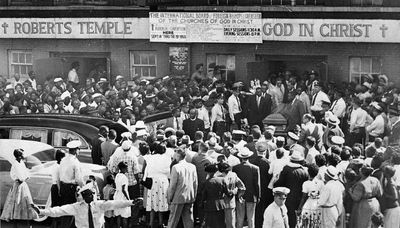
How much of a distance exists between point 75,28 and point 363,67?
872 cm

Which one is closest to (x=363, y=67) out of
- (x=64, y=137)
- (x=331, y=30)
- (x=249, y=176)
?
(x=331, y=30)

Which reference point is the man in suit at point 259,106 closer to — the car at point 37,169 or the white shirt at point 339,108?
the white shirt at point 339,108

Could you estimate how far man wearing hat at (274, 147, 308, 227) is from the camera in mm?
12203

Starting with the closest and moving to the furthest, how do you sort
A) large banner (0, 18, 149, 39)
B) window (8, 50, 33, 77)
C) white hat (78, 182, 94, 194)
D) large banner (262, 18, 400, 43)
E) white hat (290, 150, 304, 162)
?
1. white hat (78, 182, 94, 194)
2. white hat (290, 150, 304, 162)
3. large banner (262, 18, 400, 43)
4. large banner (0, 18, 149, 39)
5. window (8, 50, 33, 77)

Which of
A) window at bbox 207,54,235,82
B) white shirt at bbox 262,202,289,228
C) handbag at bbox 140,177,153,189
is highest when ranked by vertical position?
window at bbox 207,54,235,82

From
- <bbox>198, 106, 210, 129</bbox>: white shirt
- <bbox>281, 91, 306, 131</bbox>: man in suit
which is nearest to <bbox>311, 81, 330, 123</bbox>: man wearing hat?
<bbox>281, 91, 306, 131</bbox>: man in suit

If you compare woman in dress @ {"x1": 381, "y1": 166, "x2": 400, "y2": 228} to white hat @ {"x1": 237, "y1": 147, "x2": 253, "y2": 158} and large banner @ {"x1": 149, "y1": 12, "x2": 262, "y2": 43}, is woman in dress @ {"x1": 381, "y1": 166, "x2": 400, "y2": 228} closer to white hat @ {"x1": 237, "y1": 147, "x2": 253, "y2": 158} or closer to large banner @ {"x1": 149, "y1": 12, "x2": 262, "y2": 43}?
white hat @ {"x1": 237, "y1": 147, "x2": 253, "y2": 158}

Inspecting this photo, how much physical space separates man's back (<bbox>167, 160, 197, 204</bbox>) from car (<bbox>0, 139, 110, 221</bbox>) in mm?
1538

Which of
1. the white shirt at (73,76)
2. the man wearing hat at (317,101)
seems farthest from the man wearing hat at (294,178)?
the white shirt at (73,76)

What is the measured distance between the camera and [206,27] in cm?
2236

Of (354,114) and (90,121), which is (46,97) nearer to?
(90,121)

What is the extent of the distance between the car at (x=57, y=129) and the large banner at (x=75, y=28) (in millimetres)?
→ 8096

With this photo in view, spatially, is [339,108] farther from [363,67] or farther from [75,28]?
[75,28]

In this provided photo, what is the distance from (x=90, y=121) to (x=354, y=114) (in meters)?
5.51
